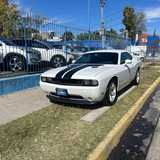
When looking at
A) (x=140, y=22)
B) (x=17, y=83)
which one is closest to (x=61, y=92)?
(x=17, y=83)

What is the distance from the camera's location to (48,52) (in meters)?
7.04

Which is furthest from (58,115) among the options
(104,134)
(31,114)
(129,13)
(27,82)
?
(129,13)

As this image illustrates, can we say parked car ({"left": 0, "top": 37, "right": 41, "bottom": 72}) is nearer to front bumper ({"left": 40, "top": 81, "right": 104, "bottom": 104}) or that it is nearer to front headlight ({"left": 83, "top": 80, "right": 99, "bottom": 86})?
front bumper ({"left": 40, "top": 81, "right": 104, "bottom": 104})

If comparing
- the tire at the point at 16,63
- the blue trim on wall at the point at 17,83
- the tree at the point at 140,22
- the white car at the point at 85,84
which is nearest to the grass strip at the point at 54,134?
the white car at the point at 85,84

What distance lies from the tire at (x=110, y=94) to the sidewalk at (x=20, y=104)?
5.31ft

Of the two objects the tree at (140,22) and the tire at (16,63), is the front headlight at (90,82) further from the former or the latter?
the tree at (140,22)

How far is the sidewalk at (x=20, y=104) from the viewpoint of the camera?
3639mm

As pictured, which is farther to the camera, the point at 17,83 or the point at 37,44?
the point at 37,44

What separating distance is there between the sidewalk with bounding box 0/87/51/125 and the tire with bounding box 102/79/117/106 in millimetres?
1619

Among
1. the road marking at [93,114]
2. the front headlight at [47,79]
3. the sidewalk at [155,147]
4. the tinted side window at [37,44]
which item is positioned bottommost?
the sidewalk at [155,147]

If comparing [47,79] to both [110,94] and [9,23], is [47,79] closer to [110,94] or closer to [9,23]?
[110,94]

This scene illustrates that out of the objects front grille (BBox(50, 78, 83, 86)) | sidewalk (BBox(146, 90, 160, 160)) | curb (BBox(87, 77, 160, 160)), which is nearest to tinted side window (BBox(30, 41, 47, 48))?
front grille (BBox(50, 78, 83, 86))

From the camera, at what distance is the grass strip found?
229 cm

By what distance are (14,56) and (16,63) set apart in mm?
299
